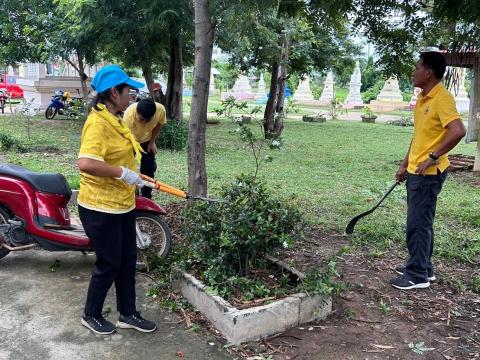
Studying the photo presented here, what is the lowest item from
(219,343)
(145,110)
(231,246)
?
(219,343)

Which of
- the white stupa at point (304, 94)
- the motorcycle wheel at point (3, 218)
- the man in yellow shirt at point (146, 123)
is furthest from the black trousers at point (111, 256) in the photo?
the white stupa at point (304, 94)

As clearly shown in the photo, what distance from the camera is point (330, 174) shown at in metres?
8.69

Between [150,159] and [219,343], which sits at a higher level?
[150,159]

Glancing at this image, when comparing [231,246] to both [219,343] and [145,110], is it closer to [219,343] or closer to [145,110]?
[219,343]

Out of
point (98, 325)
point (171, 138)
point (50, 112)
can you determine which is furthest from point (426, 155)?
point (50, 112)

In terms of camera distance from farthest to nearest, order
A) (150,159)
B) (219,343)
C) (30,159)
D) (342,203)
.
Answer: (30,159)
(342,203)
(150,159)
(219,343)

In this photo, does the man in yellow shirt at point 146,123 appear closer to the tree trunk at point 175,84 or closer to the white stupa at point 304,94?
the tree trunk at point 175,84

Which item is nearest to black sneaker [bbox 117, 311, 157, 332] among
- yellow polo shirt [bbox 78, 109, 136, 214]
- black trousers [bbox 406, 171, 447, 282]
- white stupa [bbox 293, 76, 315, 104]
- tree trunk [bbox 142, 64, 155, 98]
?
yellow polo shirt [bbox 78, 109, 136, 214]

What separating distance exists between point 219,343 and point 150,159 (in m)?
2.83

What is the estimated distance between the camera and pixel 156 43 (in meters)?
10.8

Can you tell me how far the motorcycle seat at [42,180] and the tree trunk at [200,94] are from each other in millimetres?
1182

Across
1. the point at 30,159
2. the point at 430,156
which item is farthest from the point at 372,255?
the point at 30,159

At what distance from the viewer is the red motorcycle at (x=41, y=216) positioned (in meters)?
4.11

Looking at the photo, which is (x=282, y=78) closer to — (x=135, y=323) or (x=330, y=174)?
(x=330, y=174)
